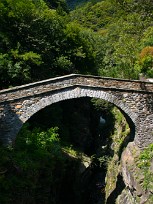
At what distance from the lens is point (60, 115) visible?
84.1ft

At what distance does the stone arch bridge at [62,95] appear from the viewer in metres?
16.9

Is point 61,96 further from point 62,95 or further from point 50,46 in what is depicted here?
point 50,46

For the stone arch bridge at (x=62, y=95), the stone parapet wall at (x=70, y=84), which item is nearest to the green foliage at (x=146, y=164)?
the stone arch bridge at (x=62, y=95)

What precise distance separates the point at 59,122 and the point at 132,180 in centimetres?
888

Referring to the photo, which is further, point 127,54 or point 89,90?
point 127,54

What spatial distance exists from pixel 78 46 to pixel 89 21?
5399cm

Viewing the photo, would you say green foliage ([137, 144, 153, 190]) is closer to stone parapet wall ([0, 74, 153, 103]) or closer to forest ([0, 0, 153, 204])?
forest ([0, 0, 153, 204])

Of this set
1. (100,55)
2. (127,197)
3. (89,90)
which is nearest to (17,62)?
(89,90)

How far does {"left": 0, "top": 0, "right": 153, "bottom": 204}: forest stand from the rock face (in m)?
0.37

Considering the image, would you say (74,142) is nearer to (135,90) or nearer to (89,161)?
(89,161)

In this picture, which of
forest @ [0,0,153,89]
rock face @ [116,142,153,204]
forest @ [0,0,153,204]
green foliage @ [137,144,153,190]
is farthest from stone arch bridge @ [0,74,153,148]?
forest @ [0,0,153,89]

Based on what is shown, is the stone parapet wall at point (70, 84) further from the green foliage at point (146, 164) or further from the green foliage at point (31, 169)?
the green foliage at point (146, 164)

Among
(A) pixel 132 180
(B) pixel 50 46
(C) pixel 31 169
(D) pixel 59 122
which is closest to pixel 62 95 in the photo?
(C) pixel 31 169

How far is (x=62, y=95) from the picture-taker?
17.1m
